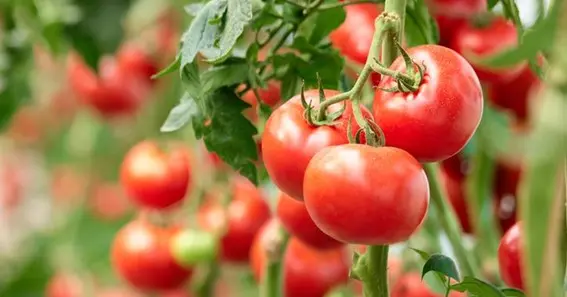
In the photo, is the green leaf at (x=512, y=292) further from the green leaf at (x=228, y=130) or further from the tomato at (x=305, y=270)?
the tomato at (x=305, y=270)

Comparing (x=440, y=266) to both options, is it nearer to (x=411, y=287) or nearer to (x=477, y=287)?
(x=477, y=287)

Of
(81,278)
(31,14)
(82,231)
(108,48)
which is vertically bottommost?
(82,231)

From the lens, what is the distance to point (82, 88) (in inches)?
63.5

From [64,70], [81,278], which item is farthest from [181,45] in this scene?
[64,70]

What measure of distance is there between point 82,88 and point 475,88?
1.15 metres

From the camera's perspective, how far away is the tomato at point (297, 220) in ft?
2.66

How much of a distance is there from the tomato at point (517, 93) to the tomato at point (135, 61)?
670mm

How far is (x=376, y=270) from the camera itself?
0.60 meters

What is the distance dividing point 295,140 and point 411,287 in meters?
0.44

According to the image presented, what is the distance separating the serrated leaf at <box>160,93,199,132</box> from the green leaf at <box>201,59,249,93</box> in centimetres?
2

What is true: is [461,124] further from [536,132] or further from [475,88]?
[536,132]

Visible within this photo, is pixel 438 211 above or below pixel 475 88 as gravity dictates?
below

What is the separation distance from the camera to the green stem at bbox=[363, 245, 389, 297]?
60cm

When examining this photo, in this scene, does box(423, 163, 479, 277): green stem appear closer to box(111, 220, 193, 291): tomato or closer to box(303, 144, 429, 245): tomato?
box(303, 144, 429, 245): tomato
